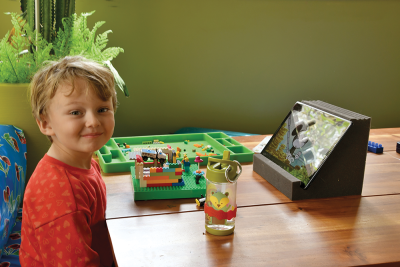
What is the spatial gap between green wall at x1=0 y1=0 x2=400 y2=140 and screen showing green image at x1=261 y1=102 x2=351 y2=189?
1.47 meters

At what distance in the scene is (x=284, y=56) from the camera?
2660 millimetres

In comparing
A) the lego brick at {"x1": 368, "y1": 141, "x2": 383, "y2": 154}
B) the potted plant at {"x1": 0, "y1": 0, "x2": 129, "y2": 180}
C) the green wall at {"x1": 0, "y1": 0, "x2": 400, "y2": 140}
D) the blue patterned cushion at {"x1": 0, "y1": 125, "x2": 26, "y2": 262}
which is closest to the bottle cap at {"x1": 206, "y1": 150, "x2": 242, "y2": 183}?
the blue patterned cushion at {"x1": 0, "y1": 125, "x2": 26, "y2": 262}

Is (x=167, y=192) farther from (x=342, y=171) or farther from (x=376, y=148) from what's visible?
(x=376, y=148)

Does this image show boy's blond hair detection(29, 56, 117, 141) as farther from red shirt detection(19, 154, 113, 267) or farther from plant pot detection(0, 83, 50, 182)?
plant pot detection(0, 83, 50, 182)

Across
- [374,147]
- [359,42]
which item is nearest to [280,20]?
[359,42]

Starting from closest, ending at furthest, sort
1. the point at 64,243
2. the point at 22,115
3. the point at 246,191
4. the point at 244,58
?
the point at 64,243
the point at 246,191
the point at 22,115
the point at 244,58

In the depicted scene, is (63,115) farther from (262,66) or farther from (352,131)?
(262,66)

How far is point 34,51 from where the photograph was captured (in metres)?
1.54

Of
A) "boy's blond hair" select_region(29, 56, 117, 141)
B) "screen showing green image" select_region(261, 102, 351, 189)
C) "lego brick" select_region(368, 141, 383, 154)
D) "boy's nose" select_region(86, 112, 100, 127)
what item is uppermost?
"boy's blond hair" select_region(29, 56, 117, 141)

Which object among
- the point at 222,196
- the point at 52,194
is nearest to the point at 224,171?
the point at 222,196

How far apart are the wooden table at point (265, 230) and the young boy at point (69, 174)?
0.07m

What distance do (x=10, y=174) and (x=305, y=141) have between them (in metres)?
0.95

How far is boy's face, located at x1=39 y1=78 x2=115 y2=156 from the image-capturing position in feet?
2.68

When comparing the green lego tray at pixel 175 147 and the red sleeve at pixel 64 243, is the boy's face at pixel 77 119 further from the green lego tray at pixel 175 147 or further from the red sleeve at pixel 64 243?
the green lego tray at pixel 175 147
